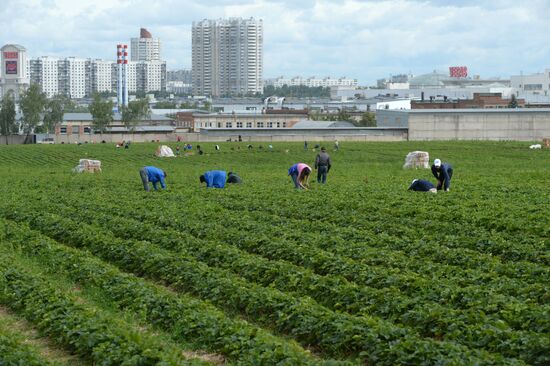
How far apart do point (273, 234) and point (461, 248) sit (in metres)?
4.40

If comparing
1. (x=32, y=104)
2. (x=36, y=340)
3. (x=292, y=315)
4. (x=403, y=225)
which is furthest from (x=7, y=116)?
(x=292, y=315)

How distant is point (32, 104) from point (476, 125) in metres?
63.5

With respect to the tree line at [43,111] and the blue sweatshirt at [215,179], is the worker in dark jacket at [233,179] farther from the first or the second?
the tree line at [43,111]

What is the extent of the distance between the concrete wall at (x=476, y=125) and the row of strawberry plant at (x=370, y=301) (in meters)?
74.6

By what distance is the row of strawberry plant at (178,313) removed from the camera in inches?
453

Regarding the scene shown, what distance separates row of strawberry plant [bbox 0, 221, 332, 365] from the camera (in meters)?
11.5

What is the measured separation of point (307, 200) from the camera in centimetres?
2655

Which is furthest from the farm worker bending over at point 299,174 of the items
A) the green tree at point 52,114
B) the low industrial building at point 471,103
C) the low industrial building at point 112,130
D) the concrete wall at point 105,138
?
the green tree at point 52,114

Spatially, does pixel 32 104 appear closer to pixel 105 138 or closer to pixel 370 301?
pixel 105 138

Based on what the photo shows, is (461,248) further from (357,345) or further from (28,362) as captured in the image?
(28,362)

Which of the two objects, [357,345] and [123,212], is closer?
[357,345]

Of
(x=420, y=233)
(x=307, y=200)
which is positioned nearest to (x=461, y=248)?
(x=420, y=233)

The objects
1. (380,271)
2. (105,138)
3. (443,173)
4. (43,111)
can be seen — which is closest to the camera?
(380,271)

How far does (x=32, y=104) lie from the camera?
12738 cm
